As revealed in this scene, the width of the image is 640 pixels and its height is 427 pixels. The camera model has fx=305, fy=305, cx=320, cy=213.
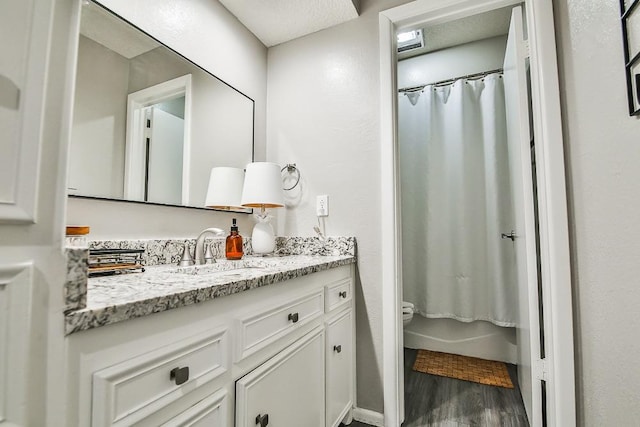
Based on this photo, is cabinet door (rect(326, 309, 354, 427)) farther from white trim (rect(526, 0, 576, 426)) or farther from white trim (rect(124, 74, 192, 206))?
white trim (rect(124, 74, 192, 206))

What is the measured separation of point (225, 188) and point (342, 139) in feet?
2.33

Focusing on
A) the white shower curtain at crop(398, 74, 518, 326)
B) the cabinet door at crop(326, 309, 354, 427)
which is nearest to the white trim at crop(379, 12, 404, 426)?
the cabinet door at crop(326, 309, 354, 427)

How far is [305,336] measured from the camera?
1.15m

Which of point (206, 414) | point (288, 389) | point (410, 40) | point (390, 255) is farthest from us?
point (410, 40)

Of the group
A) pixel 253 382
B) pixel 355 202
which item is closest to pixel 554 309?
pixel 355 202

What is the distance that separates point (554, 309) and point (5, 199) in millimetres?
1638

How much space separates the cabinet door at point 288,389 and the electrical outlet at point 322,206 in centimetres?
70

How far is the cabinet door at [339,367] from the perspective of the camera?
133cm

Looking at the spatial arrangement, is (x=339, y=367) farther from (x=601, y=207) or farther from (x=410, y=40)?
(x=410, y=40)

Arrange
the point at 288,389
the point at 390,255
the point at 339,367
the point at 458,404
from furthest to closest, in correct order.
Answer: the point at 458,404 < the point at 390,255 < the point at 339,367 < the point at 288,389

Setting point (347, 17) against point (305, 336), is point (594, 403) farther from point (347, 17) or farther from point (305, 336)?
point (347, 17)

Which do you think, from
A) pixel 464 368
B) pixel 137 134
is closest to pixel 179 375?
pixel 137 134

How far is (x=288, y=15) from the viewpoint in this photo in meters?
1.76

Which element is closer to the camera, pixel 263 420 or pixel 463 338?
pixel 263 420
